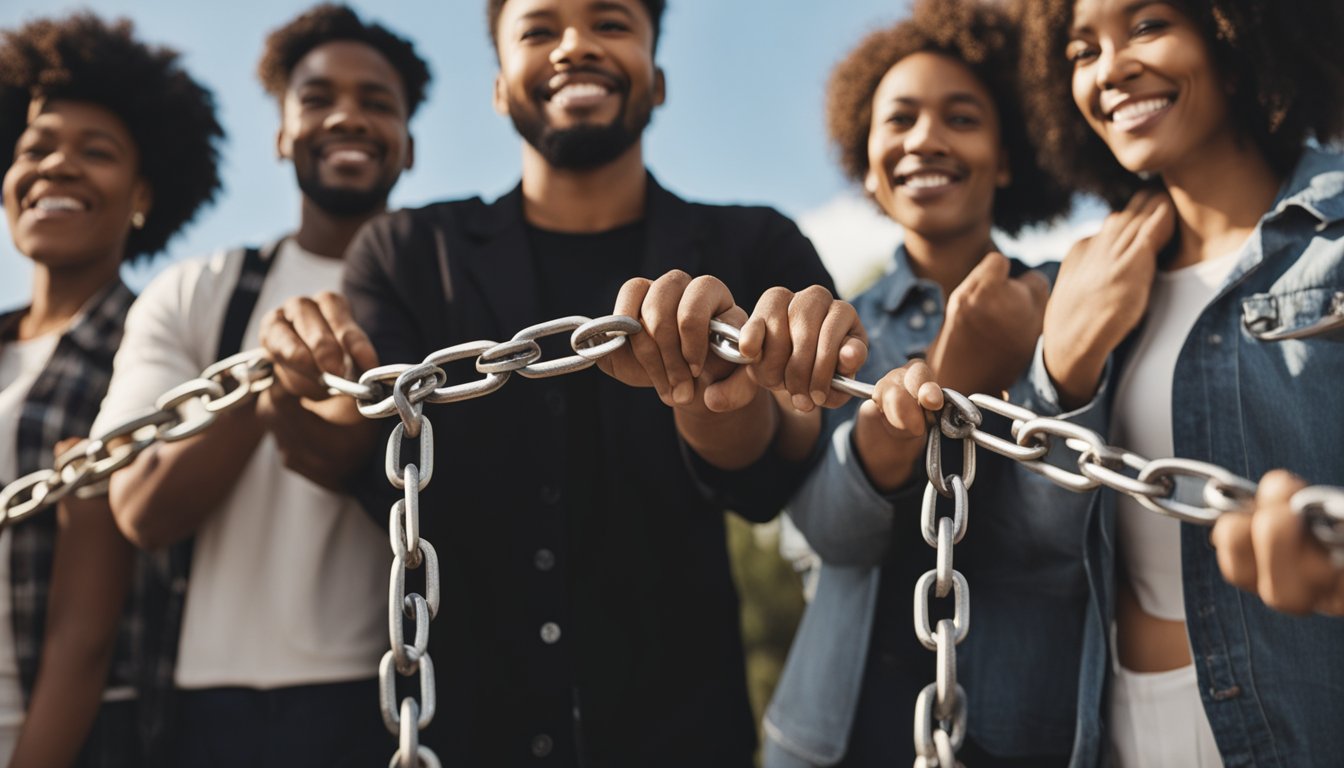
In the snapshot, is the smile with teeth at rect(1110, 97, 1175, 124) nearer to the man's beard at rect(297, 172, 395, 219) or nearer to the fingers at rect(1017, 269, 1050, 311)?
the fingers at rect(1017, 269, 1050, 311)

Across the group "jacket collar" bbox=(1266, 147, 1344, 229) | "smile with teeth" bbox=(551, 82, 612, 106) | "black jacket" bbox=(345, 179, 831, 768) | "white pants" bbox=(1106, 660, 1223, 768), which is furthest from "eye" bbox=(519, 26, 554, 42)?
"white pants" bbox=(1106, 660, 1223, 768)

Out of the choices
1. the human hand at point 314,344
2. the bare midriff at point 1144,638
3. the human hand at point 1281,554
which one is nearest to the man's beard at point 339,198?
the human hand at point 314,344

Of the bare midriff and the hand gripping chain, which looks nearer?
the hand gripping chain

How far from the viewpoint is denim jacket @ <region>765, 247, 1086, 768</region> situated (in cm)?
243

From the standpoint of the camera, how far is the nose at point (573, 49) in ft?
9.31

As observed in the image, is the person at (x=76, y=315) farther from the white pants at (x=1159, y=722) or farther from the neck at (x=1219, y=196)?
the neck at (x=1219, y=196)

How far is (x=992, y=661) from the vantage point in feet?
8.25

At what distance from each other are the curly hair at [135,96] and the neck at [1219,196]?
3227mm

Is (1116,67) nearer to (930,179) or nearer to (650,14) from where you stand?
(930,179)

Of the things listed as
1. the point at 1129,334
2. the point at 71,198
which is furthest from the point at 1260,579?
the point at 71,198

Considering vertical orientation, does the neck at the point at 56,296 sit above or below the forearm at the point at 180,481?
above

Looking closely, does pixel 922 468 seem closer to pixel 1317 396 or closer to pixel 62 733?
pixel 1317 396

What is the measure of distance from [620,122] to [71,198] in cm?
180

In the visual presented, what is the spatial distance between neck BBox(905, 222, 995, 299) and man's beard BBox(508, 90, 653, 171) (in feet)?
2.79
